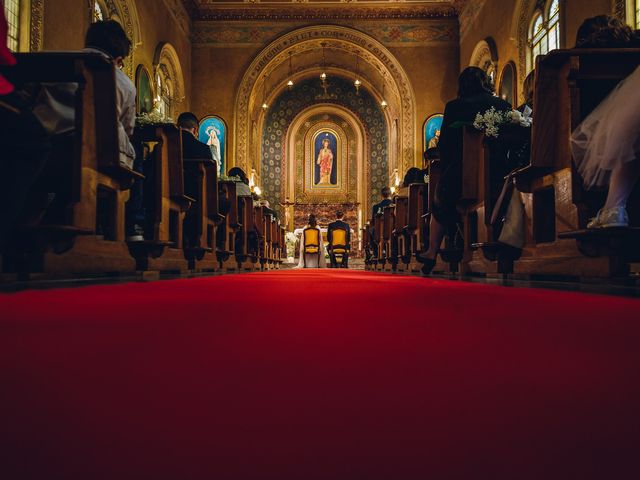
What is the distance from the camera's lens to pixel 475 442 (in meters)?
0.40

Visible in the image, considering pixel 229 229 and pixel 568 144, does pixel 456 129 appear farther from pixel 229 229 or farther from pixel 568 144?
pixel 229 229

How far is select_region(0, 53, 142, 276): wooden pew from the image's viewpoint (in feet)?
7.48

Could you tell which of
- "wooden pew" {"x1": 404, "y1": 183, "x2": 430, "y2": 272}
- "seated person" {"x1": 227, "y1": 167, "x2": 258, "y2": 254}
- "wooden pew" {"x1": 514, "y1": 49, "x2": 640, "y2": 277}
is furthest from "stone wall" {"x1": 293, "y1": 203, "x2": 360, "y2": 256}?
"wooden pew" {"x1": 514, "y1": 49, "x2": 640, "y2": 277}

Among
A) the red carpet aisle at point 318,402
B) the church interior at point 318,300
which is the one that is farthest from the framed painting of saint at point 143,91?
the red carpet aisle at point 318,402

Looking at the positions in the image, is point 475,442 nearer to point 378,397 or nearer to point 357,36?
point 378,397

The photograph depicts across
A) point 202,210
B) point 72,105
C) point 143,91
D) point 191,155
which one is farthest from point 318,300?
point 143,91

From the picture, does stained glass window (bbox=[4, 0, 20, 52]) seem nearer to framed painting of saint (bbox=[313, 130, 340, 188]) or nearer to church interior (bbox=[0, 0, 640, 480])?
church interior (bbox=[0, 0, 640, 480])

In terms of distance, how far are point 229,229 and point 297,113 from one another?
10.8 meters

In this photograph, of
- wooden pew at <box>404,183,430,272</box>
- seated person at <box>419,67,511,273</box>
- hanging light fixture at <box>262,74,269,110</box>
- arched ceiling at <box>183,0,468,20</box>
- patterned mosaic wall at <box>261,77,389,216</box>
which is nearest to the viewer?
seated person at <box>419,67,511,273</box>

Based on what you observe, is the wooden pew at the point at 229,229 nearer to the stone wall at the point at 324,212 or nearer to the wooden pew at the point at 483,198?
the wooden pew at the point at 483,198

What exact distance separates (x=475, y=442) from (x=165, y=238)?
3.40 metres

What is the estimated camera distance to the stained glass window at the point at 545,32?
24.3 ft

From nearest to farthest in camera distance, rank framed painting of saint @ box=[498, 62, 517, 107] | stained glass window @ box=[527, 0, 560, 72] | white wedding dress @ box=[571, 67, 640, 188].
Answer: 1. white wedding dress @ box=[571, 67, 640, 188]
2. stained glass window @ box=[527, 0, 560, 72]
3. framed painting of saint @ box=[498, 62, 517, 107]

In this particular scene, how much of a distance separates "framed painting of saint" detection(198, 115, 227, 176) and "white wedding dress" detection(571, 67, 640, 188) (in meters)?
10.3
